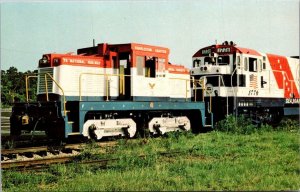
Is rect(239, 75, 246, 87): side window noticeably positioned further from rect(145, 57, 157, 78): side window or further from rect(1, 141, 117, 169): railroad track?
rect(1, 141, 117, 169): railroad track

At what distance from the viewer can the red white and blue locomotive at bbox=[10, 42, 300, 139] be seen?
11.8 m

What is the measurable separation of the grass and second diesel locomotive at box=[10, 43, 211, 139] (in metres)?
1.20

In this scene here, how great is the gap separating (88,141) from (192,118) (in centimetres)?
514

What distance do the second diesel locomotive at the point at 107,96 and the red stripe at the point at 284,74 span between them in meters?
5.04

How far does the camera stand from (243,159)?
8.91m

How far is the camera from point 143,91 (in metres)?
13.4

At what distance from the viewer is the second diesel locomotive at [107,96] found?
11.6 meters

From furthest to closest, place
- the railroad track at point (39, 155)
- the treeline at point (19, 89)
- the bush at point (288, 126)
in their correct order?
the bush at point (288, 126)
the treeline at point (19, 89)
the railroad track at point (39, 155)

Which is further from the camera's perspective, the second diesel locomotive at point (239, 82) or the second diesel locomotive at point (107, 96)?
the second diesel locomotive at point (239, 82)

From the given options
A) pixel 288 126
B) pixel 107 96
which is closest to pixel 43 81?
pixel 107 96

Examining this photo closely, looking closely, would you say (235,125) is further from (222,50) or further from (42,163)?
(42,163)

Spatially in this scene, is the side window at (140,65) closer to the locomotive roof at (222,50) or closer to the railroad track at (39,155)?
the railroad track at (39,155)

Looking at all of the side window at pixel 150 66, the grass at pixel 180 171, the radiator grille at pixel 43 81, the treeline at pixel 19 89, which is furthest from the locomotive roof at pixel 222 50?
the radiator grille at pixel 43 81

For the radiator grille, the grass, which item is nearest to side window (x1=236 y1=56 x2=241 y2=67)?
the grass
